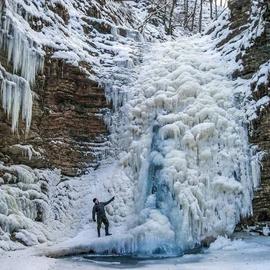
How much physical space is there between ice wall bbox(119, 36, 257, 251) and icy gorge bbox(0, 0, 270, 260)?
30 mm

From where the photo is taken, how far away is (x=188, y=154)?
12.4 meters

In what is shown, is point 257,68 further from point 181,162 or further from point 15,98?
point 15,98

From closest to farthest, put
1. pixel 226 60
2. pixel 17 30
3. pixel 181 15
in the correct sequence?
pixel 17 30 → pixel 226 60 → pixel 181 15

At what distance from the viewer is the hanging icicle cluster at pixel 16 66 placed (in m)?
11.9

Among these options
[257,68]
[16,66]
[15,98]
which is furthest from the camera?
[257,68]

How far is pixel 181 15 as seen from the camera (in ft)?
115

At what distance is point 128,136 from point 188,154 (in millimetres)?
2171

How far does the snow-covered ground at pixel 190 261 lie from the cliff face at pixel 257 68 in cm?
132

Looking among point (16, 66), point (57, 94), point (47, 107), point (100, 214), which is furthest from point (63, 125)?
point (100, 214)

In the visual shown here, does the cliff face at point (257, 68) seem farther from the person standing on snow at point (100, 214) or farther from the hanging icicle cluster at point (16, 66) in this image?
the hanging icicle cluster at point (16, 66)

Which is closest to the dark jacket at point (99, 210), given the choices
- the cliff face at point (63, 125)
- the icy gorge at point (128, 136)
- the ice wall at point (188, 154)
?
the icy gorge at point (128, 136)

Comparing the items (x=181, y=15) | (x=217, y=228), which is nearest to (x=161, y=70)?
(x=217, y=228)

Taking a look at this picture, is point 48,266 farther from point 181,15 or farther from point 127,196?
point 181,15

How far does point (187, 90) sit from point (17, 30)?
493 cm
